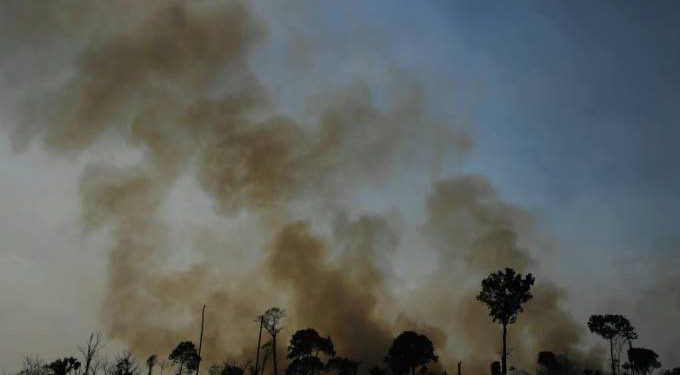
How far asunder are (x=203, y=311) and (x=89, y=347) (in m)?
28.9

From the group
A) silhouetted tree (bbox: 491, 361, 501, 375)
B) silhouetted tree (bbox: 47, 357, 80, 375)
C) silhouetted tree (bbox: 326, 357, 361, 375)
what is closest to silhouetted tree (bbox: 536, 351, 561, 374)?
silhouetted tree (bbox: 491, 361, 501, 375)

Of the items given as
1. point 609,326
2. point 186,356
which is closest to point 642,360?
point 609,326

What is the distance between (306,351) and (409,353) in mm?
19519

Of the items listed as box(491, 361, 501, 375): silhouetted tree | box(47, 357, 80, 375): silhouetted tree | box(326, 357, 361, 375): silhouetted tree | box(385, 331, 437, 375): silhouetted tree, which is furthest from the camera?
box(326, 357, 361, 375): silhouetted tree

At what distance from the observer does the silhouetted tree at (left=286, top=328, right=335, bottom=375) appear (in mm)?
93875

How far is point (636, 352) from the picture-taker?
323 ft

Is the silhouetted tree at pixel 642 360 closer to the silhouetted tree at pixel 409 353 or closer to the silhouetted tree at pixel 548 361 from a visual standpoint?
the silhouetted tree at pixel 548 361

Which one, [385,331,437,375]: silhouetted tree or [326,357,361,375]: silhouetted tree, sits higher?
[385,331,437,375]: silhouetted tree

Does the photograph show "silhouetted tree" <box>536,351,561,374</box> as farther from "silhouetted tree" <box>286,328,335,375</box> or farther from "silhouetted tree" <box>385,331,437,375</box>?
"silhouetted tree" <box>286,328,335,375</box>

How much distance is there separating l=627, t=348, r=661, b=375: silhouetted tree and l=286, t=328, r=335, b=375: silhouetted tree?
2365 inches

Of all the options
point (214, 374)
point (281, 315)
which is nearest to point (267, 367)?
point (214, 374)

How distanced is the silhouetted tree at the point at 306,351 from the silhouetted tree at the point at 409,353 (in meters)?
13.2

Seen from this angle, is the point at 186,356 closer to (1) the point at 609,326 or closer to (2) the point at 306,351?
(2) the point at 306,351

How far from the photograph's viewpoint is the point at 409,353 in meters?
92.5
